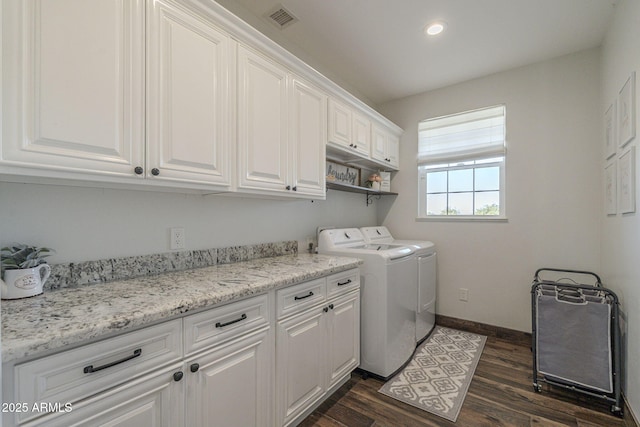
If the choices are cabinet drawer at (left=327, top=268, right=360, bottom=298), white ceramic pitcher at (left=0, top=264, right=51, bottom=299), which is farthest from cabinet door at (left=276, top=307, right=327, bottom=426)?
white ceramic pitcher at (left=0, top=264, right=51, bottom=299)

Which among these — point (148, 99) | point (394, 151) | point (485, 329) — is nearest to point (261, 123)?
point (148, 99)

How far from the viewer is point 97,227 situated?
4.35 ft

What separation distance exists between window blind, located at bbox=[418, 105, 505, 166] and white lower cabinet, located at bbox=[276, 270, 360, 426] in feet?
6.35

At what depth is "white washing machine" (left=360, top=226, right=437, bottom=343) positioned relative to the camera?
2.62m

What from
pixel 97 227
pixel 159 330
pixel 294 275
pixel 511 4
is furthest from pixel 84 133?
pixel 511 4

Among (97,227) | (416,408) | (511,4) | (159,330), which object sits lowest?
(416,408)

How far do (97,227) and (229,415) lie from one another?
1.03 m

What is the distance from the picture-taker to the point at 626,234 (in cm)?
176

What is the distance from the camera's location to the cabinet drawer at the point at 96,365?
73cm

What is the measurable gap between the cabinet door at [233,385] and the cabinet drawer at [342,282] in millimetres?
547

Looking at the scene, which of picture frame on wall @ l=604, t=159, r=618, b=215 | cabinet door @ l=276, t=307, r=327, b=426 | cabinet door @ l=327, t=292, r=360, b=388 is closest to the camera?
cabinet door @ l=276, t=307, r=327, b=426

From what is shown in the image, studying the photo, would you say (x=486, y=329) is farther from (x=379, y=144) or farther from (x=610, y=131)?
(x=379, y=144)

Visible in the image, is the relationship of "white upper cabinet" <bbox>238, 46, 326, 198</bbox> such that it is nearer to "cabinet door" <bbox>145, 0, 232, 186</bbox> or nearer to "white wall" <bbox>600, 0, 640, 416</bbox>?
"cabinet door" <bbox>145, 0, 232, 186</bbox>

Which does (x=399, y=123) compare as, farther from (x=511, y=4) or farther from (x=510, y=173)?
(x=511, y=4)
